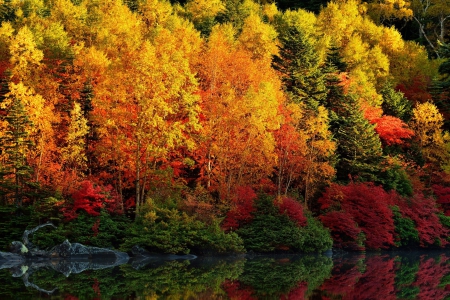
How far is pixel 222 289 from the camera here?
67.6 feet

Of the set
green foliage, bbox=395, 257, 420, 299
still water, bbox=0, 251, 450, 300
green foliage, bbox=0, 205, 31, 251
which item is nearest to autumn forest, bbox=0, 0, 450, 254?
green foliage, bbox=0, 205, 31, 251

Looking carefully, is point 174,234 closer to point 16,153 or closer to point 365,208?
point 16,153

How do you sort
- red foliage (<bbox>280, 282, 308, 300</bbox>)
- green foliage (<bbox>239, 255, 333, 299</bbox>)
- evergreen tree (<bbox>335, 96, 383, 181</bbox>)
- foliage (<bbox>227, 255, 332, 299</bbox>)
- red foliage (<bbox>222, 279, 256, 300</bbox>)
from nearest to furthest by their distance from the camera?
1. red foliage (<bbox>222, 279, 256, 300</bbox>)
2. red foliage (<bbox>280, 282, 308, 300</bbox>)
3. foliage (<bbox>227, 255, 332, 299</bbox>)
4. green foliage (<bbox>239, 255, 333, 299</bbox>)
5. evergreen tree (<bbox>335, 96, 383, 181</bbox>)

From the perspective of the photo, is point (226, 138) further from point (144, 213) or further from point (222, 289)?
point (222, 289)

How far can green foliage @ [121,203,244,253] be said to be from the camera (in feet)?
105

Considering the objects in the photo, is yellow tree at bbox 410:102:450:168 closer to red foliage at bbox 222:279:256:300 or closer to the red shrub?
the red shrub

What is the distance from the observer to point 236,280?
23188 mm

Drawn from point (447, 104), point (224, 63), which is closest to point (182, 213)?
point (224, 63)

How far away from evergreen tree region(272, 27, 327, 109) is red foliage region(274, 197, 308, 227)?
32.7 ft

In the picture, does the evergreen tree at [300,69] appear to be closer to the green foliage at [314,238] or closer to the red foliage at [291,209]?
the red foliage at [291,209]

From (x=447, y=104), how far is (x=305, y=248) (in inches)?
1013

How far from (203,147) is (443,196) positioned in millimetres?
19450

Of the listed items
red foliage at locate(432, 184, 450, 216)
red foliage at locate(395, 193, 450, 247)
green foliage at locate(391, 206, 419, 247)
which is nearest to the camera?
green foliage at locate(391, 206, 419, 247)

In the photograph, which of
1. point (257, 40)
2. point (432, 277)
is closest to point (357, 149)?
point (257, 40)
